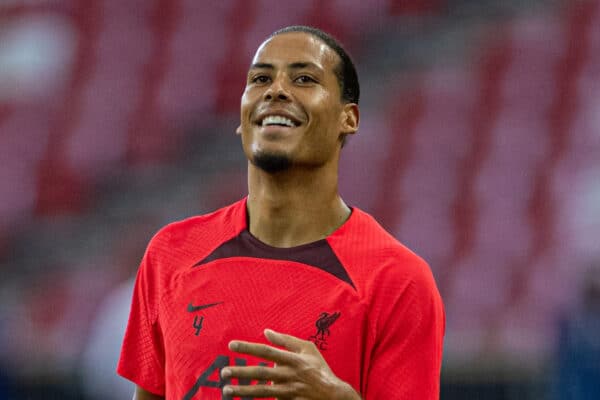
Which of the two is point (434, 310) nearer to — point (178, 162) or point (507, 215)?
point (507, 215)

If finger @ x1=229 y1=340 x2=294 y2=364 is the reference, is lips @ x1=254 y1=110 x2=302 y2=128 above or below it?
above

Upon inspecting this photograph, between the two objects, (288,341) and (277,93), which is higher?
(277,93)

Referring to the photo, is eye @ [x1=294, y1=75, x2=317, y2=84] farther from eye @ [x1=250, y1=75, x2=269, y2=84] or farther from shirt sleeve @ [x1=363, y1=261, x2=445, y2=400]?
shirt sleeve @ [x1=363, y1=261, x2=445, y2=400]

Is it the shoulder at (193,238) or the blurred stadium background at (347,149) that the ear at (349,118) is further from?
the blurred stadium background at (347,149)

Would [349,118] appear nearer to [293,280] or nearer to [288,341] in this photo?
[293,280]

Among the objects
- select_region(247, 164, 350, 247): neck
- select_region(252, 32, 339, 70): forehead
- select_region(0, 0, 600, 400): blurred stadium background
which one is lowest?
select_region(247, 164, 350, 247): neck

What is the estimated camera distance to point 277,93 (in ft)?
7.45

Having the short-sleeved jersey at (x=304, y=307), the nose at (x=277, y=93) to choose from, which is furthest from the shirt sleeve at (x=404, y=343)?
the nose at (x=277, y=93)

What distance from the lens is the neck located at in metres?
2.31

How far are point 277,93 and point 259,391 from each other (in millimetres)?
717

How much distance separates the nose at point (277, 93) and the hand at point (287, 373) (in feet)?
1.94

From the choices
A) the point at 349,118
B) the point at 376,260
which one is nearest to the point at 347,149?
the point at 349,118

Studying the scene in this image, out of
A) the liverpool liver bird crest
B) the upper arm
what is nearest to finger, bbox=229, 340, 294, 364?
the liverpool liver bird crest

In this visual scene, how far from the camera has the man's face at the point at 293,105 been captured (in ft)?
7.42
